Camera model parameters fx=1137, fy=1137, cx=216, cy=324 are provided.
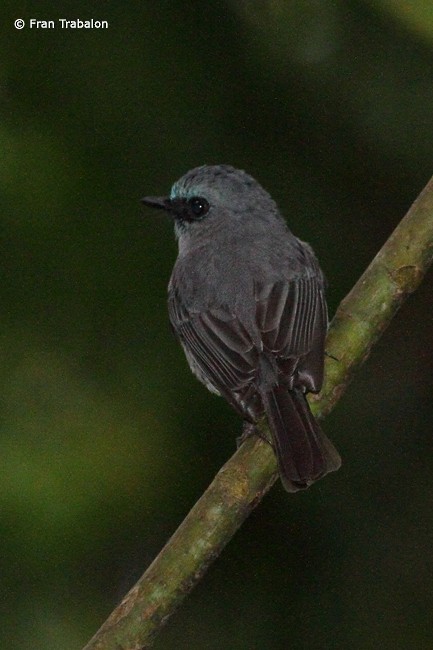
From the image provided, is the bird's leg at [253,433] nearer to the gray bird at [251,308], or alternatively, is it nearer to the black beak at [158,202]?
the gray bird at [251,308]

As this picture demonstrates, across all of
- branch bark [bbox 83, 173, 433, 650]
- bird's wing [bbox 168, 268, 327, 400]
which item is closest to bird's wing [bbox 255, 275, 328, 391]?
bird's wing [bbox 168, 268, 327, 400]

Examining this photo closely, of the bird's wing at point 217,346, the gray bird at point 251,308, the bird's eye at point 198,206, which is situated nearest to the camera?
the gray bird at point 251,308

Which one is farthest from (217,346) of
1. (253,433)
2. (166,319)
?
(166,319)

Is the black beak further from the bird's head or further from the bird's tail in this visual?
the bird's tail

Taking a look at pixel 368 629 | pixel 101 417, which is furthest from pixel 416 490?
pixel 101 417

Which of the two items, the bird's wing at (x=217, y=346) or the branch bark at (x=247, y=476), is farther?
the bird's wing at (x=217, y=346)

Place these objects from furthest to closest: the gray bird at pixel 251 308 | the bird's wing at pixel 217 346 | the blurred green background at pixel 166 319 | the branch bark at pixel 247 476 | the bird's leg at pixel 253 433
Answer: the blurred green background at pixel 166 319 → the bird's wing at pixel 217 346 → the gray bird at pixel 251 308 → the bird's leg at pixel 253 433 → the branch bark at pixel 247 476

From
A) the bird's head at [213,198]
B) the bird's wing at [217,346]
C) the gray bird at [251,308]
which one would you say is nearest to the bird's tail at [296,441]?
the gray bird at [251,308]

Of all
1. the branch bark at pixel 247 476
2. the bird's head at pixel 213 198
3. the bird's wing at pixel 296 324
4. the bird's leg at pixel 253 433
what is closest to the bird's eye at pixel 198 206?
the bird's head at pixel 213 198

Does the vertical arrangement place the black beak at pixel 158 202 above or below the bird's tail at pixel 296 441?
above

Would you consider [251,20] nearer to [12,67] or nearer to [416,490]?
[12,67]
